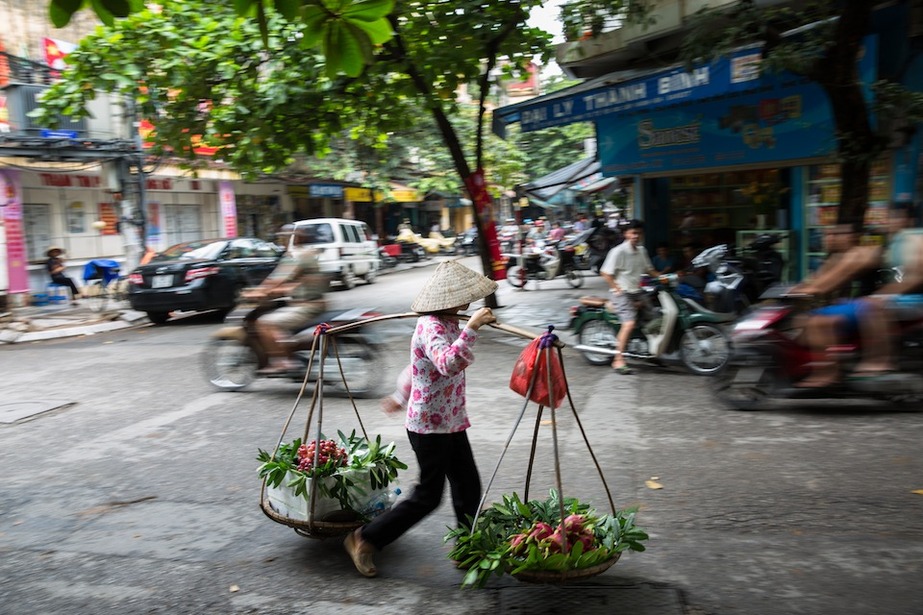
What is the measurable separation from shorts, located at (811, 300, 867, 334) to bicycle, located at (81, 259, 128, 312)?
1340 cm

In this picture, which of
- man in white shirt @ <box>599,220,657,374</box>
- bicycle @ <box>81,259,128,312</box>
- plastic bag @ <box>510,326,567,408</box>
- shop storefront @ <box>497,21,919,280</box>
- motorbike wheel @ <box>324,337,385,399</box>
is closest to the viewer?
plastic bag @ <box>510,326,567,408</box>

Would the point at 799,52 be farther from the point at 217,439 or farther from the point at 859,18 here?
the point at 217,439

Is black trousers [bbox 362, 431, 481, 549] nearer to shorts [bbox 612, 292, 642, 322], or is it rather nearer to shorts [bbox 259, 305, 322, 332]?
shorts [bbox 259, 305, 322, 332]

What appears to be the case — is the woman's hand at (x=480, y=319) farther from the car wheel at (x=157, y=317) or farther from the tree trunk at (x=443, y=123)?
the car wheel at (x=157, y=317)

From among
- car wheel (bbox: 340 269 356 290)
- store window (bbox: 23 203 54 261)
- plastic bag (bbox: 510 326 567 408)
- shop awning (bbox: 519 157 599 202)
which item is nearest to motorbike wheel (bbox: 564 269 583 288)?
shop awning (bbox: 519 157 599 202)

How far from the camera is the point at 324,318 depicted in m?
7.73

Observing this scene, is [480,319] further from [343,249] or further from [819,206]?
[343,249]

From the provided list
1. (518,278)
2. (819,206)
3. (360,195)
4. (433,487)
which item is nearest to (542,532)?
(433,487)

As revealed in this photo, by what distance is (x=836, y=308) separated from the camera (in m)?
6.20

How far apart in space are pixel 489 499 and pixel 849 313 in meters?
3.44

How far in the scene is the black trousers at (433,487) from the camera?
354cm

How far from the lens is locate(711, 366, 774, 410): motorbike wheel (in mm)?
6543

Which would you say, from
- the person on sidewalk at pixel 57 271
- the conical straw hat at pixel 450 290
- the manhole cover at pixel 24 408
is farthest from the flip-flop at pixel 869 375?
the person on sidewalk at pixel 57 271

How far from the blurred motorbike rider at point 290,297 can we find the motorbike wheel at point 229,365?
32 cm
